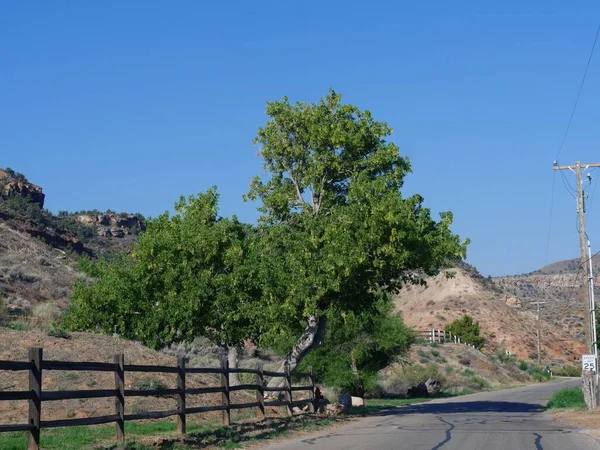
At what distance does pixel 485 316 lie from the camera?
106875 millimetres

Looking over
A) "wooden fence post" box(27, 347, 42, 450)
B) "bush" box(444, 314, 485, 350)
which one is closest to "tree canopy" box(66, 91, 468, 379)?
"wooden fence post" box(27, 347, 42, 450)

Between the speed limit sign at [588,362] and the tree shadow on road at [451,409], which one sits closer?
the speed limit sign at [588,362]

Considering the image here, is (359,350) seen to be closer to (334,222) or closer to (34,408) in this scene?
(334,222)

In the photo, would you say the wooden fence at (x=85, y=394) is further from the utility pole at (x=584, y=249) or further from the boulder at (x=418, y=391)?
the boulder at (x=418, y=391)

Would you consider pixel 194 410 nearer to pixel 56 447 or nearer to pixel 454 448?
pixel 56 447

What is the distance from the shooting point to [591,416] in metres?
28.0

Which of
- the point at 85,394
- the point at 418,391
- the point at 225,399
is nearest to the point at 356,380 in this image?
the point at 418,391

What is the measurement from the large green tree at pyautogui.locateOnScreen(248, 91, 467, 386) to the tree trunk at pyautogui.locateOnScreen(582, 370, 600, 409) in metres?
7.26

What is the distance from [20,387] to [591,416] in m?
18.4

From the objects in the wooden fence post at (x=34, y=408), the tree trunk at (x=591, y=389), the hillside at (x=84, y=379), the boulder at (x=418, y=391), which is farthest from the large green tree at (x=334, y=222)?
the boulder at (x=418, y=391)

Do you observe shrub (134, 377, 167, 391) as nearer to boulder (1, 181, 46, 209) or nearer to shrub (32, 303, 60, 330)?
shrub (32, 303, 60, 330)

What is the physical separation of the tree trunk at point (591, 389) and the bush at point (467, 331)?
2517 inches

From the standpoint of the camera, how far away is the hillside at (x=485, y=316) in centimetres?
10531

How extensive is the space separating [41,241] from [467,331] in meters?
48.5
